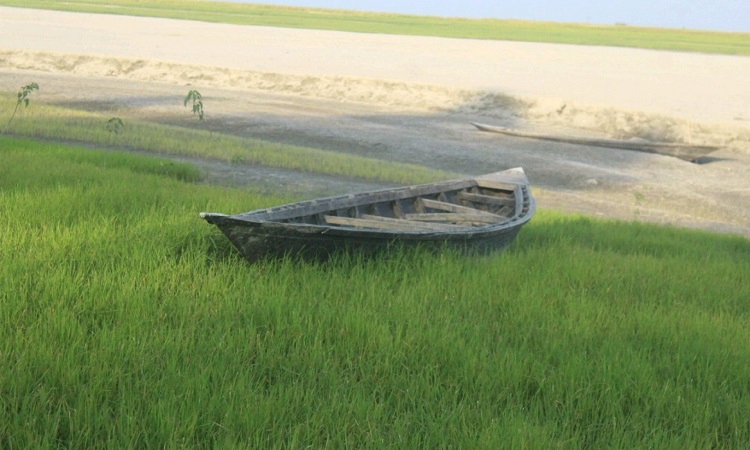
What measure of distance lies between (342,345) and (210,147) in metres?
9.60

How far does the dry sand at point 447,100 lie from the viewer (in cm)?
1422

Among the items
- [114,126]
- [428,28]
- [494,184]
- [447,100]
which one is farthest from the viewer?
[428,28]

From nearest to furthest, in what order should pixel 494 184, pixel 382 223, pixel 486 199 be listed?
pixel 382 223 → pixel 486 199 → pixel 494 184

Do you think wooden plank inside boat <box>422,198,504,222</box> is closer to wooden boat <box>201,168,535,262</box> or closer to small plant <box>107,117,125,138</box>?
wooden boat <box>201,168,535,262</box>

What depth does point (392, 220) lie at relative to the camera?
7137mm

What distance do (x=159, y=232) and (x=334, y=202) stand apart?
1.51 m

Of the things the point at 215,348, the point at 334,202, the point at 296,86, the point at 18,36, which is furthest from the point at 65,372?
the point at 18,36

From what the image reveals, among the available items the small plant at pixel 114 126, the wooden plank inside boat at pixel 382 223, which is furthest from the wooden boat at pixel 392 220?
the small plant at pixel 114 126

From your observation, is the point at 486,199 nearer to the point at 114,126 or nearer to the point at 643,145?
the point at 114,126

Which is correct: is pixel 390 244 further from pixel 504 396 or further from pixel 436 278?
pixel 504 396

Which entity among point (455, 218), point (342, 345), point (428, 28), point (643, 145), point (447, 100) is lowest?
point (342, 345)

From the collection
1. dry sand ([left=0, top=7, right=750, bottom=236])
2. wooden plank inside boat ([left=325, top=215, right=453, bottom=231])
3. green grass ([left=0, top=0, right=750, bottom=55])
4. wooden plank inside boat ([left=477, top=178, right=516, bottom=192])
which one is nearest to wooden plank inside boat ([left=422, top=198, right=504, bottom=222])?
wooden plank inside boat ([left=325, top=215, right=453, bottom=231])

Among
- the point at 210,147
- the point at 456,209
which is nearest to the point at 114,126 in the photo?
the point at 210,147

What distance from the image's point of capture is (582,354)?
14.7ft
